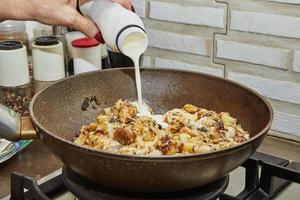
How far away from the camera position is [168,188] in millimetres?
727

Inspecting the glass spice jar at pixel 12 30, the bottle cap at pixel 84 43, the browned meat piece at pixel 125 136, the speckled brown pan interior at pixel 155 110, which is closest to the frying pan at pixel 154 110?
the speckled brown pan interior at pixel 155 110

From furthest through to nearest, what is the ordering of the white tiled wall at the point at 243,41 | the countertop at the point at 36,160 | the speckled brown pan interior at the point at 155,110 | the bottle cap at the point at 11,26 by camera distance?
1. the bottle cap at the point at 11,26
2. the white tiled wall at the point at 243,41
3. the countertop at the point at 36,160
4. the speckled brown pan interior at the point at 155,110

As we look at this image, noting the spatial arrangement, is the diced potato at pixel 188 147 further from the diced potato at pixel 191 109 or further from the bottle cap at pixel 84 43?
the bottle cap at pixel 84 43

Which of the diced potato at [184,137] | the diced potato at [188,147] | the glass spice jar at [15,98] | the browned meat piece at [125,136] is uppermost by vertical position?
the browned meat piece at [125,136]

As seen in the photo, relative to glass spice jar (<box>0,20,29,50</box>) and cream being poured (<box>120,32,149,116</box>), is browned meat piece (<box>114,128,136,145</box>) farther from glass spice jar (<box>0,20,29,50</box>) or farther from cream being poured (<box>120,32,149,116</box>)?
glass spice jar (<box>0,20,29,50</box>)

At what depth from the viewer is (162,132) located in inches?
35.9

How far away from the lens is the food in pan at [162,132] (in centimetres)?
83

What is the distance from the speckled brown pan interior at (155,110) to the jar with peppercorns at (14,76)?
331 millimetres

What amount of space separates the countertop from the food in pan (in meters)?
0.17

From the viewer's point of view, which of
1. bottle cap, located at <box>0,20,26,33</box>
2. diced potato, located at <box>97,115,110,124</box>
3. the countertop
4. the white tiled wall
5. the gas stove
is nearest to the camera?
the gas stove

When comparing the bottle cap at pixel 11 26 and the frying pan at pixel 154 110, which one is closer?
the frying pan at pixel 154 110

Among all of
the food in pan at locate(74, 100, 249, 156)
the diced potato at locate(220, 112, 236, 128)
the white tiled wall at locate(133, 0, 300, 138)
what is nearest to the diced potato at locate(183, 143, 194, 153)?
the food in pan at locate(74, 100, 249, 156)

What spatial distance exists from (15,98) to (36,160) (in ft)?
0.87

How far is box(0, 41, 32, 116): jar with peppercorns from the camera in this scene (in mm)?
1299
